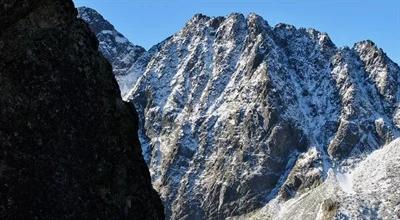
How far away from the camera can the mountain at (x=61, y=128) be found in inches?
628

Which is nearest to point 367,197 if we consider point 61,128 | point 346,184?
point 346,184

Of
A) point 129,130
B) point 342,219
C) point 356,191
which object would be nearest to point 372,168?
point 356,191

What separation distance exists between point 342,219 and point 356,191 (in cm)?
2238

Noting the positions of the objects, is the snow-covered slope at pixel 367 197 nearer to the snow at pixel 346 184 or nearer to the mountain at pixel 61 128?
the snow at pixel 346 184

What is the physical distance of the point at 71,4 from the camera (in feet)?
63.0


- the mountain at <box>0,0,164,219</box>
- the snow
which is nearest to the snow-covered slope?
the snow

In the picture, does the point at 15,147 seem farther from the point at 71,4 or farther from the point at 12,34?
the point at 71,4

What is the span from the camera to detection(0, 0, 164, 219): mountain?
15953 millimetres

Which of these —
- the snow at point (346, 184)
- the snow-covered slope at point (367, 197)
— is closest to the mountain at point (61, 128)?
the snow-covered slope at point (367, 197)

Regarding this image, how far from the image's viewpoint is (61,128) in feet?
56.0

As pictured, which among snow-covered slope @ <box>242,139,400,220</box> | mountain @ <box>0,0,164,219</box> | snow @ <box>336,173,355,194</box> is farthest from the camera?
snow @ <box>336,173,355,194</box>

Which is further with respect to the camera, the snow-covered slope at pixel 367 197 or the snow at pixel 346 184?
the snow at pixel 346 184

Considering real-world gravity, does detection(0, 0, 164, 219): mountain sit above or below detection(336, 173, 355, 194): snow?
below

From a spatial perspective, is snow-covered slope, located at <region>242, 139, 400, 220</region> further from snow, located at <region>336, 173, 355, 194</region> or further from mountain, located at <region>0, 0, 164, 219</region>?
mountain, located at <region>0, 0, 164, 219</region>
